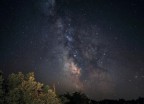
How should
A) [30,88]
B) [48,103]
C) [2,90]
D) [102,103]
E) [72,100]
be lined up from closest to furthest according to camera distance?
1. [2,90]
2. [30,88]
3. [48,103]
4. [72,100]
5. [102,103]

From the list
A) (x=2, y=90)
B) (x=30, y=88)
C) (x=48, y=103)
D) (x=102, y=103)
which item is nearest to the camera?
(x=2, y=90)

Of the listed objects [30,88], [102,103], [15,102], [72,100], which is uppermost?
[102,103]

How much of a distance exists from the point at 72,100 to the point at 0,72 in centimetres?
5200

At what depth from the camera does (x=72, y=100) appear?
3506 inches

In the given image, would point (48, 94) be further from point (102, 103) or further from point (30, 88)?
point (102, 103)

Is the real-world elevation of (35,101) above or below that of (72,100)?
below

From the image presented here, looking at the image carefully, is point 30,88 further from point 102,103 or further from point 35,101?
point 102,103

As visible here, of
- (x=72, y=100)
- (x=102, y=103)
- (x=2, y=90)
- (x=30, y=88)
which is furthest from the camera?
(x=102, y=103)

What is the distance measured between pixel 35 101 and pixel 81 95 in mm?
48809

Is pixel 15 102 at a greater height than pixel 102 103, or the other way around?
pixel 102 103

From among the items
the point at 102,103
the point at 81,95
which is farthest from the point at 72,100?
the point at 102,103

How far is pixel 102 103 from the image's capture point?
184m

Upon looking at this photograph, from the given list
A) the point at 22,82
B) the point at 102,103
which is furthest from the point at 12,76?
the point at 102,103

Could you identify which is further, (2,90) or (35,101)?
(35,101)
